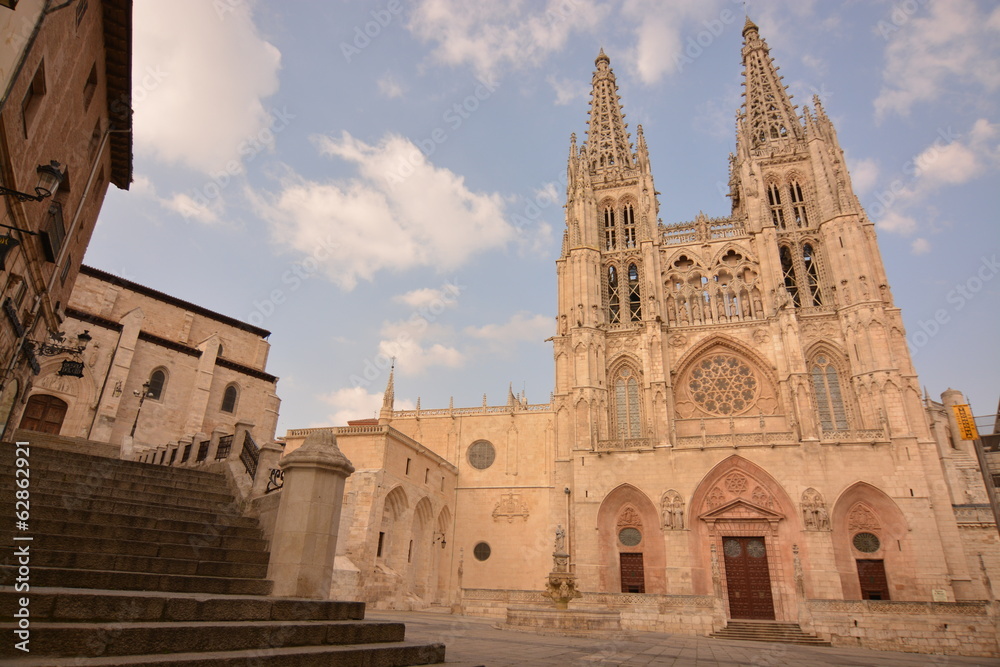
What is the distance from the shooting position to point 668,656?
9.62m

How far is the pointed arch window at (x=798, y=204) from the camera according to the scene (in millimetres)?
28094

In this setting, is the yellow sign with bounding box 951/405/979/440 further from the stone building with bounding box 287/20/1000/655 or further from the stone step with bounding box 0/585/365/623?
the stone step with bounding box 0/585/365/623

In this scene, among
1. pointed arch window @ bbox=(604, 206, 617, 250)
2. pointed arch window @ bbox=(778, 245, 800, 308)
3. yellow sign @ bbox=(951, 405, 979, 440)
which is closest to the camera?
yellow sign @ bbox=(951, 405, 979, 440)

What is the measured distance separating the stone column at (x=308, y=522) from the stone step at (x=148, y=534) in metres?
1.26

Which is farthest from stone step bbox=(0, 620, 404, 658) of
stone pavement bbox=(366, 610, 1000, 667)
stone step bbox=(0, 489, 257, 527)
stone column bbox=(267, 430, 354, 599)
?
stone step bbox=(0, 489, 257, 527)

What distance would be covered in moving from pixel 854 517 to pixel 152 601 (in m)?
24.4

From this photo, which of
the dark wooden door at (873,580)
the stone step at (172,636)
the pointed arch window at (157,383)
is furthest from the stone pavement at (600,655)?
the pointed arch window at (157,383)

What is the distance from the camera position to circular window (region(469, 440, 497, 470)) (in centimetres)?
3038

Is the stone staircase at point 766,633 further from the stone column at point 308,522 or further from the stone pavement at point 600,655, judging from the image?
the stone column at point 308,522

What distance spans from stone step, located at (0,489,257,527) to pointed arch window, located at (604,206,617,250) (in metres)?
25.5

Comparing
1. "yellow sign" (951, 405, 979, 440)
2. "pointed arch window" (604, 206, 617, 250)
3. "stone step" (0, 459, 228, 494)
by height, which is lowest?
"stone step" (0, 459, 228, 494)

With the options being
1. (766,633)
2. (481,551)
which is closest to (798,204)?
(766,633)

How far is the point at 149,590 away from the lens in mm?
5082

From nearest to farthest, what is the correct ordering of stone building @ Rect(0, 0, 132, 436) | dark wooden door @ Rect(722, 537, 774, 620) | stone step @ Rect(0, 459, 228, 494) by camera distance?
stone building @ Rect(0, 0, 132, 436) < stone step @ Rect(0, 459, 228, 494) < dark wooden door @ Rect(722, 537, 774, 620)
